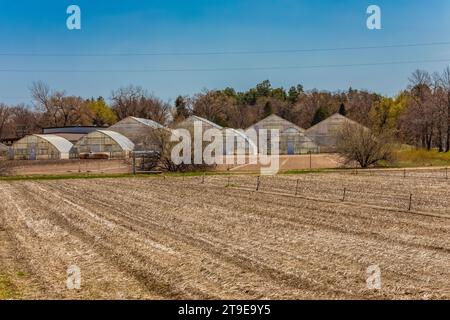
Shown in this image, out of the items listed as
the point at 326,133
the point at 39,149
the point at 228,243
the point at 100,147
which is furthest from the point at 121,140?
the point at 228,243

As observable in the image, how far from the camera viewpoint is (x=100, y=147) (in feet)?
252

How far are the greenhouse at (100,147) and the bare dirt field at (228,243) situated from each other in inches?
1566

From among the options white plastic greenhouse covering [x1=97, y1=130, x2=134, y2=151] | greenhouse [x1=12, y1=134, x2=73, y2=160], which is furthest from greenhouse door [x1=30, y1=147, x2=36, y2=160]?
white plastic greenhouse covering [x1=97, y1=130, x2=134, y2=151]

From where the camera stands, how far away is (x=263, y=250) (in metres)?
17.6

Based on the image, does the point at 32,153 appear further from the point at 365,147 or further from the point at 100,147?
the point at 365,147

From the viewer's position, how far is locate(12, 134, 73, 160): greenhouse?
7750 centimetres

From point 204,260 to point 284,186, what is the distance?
2347cm

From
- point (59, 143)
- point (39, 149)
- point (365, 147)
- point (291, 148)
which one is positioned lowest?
point (365, 147)

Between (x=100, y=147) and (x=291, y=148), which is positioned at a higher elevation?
(x=100, y=147)

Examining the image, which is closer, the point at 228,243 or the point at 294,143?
the point at 228,243

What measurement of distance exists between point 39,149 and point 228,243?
64.7 metres

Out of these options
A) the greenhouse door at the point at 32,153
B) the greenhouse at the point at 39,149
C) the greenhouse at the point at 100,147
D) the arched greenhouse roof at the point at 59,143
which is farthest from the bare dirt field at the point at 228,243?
the greenhouse door at the point at 32,153

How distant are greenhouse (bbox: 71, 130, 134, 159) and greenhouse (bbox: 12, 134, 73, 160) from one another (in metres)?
1.98

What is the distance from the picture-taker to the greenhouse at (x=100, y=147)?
250 feet
